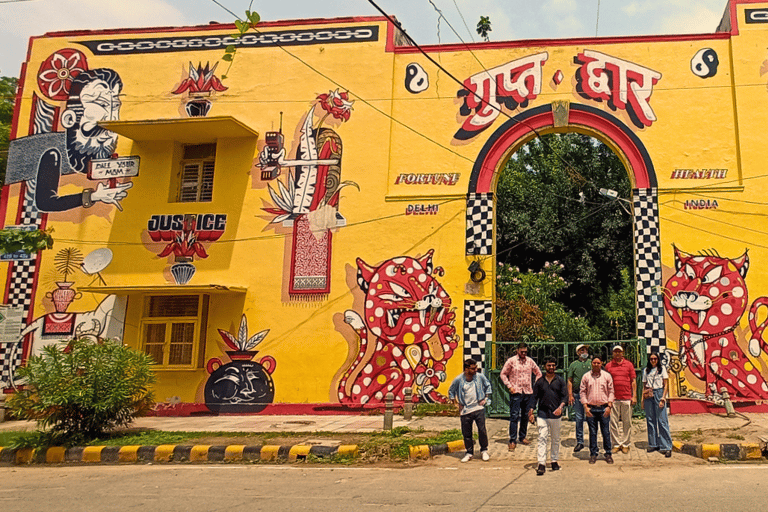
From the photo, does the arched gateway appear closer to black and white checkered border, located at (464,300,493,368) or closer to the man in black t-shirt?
black and white checkered border, located at (464,300,493,368)

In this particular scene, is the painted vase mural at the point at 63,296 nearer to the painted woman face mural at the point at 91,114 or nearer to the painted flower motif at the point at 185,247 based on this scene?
the painted flower motif at the point at 185,247

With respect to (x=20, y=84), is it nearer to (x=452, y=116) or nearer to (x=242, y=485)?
(x=452, y=116)

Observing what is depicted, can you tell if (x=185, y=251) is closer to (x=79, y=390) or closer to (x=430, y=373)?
(x=79, y=390)

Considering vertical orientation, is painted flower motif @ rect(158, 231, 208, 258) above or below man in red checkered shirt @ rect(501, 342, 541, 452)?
above

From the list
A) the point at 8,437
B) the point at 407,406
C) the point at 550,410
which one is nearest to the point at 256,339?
the point at 407,406

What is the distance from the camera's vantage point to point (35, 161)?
16.3 m

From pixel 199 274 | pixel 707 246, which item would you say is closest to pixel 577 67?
pixel 707 246

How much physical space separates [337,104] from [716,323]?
9010mm

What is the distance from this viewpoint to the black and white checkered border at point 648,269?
13234 mm

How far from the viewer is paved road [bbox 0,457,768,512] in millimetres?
6727

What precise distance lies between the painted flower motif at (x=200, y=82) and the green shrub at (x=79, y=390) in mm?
6947

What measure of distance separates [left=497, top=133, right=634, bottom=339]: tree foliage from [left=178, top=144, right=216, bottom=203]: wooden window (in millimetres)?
9510

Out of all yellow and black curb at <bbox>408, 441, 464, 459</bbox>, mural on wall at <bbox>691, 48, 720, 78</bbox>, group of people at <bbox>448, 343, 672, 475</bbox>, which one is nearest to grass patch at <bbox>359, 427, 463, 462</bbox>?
yellow and black curb at <bbox>408, 441, 464, 459</bbox>

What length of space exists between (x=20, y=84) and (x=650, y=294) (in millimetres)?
15184
